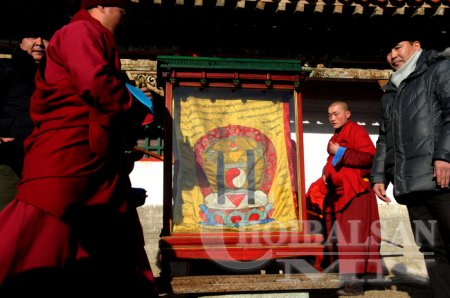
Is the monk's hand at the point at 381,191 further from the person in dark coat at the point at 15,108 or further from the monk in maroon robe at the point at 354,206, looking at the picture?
the person in dark coat at the point at 15,108

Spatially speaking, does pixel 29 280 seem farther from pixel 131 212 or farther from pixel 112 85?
pixel 112 85

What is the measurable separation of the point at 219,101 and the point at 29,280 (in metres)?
2.30

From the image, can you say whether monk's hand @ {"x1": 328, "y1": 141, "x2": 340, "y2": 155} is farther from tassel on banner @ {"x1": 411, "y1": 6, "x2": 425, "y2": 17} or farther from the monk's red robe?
tassel on banner @ {"x1": 411, "y1": 6, "x2": 425, "y2": 17}

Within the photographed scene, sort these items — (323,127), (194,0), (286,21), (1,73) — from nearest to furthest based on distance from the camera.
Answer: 1. (1,73)
2. (194,0)
3. (286,21)
4. (323,127)

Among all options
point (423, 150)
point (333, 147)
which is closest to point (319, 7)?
point (333, 147)

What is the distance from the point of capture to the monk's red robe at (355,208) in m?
4.53

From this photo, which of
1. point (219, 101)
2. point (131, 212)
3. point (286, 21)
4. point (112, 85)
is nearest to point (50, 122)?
point (112, 85)

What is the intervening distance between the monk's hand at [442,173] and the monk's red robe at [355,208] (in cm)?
189

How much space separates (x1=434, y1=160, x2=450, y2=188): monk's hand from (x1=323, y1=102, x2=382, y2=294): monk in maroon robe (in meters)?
1.89

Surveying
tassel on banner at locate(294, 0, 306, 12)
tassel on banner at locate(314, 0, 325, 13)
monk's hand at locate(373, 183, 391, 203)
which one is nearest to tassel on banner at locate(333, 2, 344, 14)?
tassel on banner at locate(314, 0, 325, 13)

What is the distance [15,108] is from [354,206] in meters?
3.21

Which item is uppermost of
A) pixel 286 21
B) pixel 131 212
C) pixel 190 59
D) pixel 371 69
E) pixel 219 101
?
pixel 286 21

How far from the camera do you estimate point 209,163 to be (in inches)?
150

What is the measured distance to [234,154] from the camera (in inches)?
151
